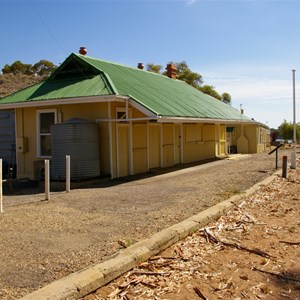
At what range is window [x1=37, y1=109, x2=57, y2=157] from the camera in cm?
1485

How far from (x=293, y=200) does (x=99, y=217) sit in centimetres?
506

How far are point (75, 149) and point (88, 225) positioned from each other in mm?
6346

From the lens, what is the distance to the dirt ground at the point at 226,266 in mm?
4254

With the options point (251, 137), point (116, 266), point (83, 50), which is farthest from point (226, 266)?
point (251, 137)

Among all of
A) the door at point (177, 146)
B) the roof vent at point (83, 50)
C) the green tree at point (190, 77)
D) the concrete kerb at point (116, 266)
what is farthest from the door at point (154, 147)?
the green tree at point (190, 77)

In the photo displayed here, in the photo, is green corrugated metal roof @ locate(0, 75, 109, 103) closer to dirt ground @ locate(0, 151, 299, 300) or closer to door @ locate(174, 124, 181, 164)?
dirt ground @ locate(0, 151, 299, 300)

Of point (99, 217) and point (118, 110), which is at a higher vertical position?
point (118, 110)

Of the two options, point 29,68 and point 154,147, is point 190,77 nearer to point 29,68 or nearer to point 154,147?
point 29,68

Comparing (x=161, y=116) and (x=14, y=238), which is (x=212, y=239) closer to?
→ (x=14, y=238)

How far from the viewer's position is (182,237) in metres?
6.02

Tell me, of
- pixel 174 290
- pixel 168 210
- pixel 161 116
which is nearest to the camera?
pixel 174 290

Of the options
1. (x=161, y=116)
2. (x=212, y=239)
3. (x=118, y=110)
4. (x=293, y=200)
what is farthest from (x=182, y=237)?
(x=118, y=110)

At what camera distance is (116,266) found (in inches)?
179

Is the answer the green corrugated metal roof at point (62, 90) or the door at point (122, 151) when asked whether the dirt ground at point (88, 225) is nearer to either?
the door at point (122, 151)
